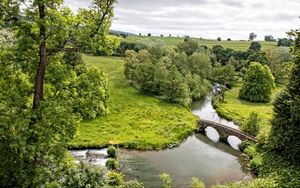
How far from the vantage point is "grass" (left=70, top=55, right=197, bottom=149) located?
5375cm

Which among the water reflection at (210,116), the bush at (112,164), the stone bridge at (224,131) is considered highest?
the stone bridge at (224,131)

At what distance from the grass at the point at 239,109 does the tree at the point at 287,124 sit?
71.3 ft

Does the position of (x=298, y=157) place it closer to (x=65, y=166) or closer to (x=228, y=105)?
(x=65, y=166)

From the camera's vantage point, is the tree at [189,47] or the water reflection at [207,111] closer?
the water reflection at [207,111]

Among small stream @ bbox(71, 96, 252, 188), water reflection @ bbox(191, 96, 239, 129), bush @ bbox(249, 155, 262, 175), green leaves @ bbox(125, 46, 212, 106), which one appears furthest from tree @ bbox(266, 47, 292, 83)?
bush @ bbox(249, 155, 262, 175)

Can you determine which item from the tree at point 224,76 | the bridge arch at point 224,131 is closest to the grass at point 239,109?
the tree at point 224,76

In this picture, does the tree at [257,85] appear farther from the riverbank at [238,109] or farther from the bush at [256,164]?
the bush at [256,164]

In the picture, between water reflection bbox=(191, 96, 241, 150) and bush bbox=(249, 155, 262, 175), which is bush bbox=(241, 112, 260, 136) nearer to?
water reflection bbox=(191, 96, 241, 150)

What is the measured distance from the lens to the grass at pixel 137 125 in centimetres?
5375

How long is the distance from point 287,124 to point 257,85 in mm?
48589

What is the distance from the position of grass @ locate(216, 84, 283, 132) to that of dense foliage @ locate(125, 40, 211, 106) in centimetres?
713

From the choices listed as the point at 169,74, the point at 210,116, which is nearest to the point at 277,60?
the point at 210,116

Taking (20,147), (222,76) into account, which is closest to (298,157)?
(20,147)

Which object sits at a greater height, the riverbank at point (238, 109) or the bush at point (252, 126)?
the bush at point (252, 126)
